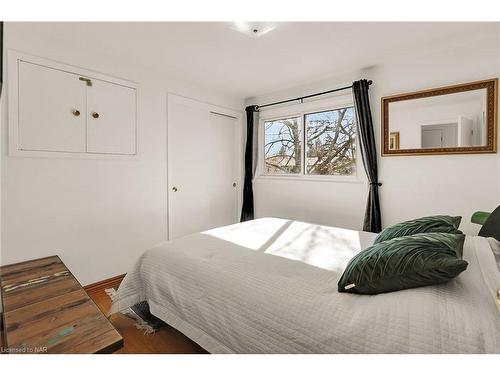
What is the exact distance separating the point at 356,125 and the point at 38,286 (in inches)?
125

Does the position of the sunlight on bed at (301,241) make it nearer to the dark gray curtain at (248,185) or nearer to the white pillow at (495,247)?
the white pillow at (495,247)

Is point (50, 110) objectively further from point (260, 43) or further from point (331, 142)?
point (331, 142)

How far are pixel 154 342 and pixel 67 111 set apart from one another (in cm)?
213

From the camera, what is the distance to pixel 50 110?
2262 millimetres

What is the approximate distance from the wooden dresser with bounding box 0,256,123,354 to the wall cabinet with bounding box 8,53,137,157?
1.14 metres

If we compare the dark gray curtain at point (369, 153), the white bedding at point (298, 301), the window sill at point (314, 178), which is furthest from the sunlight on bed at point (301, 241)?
the window sill at point (314, 178)

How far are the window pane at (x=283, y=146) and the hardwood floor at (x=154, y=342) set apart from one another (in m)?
2.62

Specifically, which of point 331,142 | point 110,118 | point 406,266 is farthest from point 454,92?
point 110,118

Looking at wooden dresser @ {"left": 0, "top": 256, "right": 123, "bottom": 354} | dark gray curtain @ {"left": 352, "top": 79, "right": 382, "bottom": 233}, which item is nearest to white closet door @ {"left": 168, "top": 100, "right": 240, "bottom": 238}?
wooden dresser @ {"left": 0, "top": 256, "right": 123, "bottom": 354}

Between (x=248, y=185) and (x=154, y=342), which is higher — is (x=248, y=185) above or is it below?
above

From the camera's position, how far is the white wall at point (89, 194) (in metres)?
2.13
